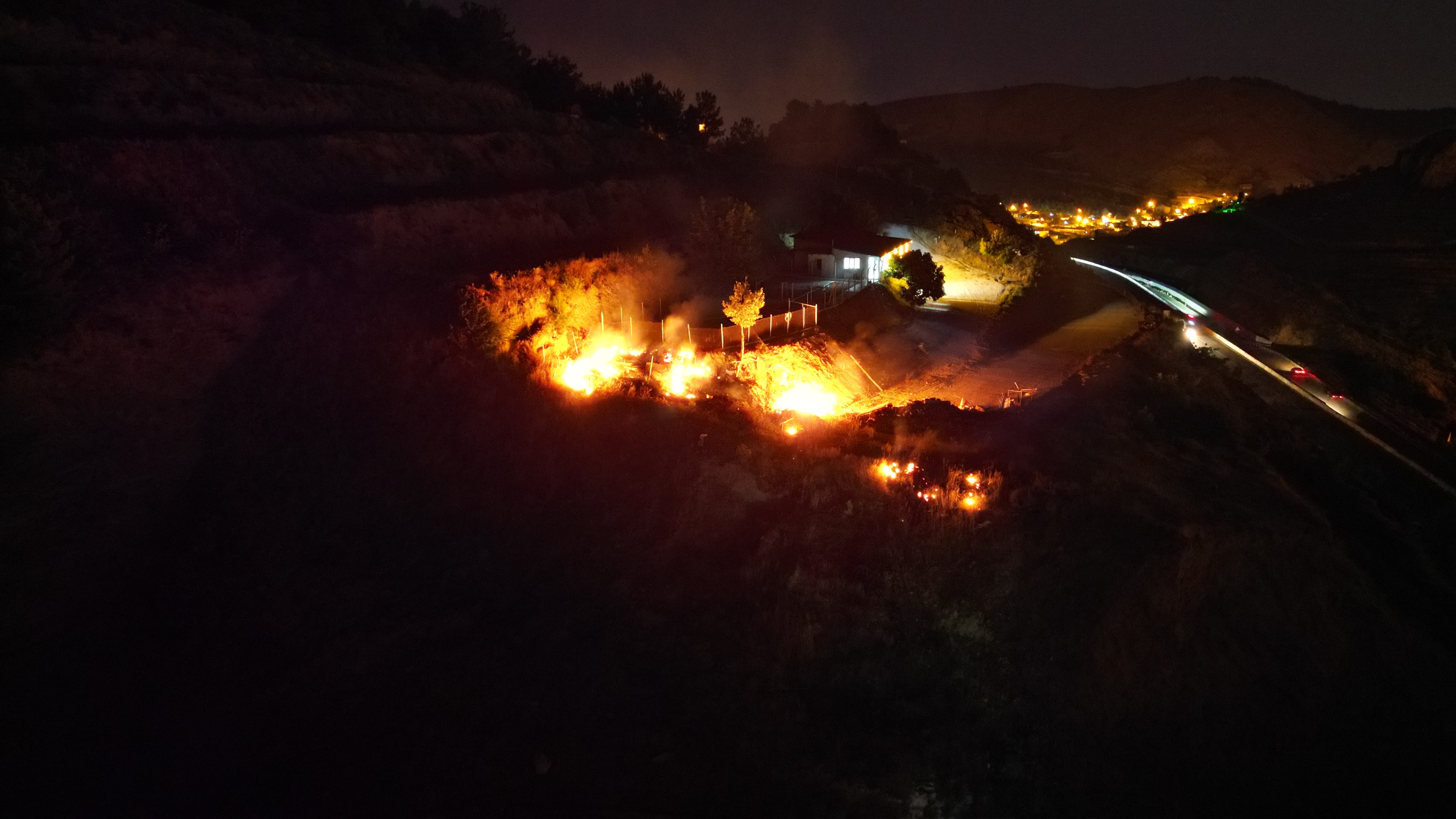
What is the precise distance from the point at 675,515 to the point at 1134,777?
9275 millimetres

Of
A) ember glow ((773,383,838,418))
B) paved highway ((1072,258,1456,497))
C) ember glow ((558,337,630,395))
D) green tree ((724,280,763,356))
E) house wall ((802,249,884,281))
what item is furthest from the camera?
house wall ((802,249,884,281))

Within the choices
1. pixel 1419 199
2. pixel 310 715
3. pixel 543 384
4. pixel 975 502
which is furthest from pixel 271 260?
pixel 1419 199

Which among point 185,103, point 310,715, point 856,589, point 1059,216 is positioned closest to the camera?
point 310,715

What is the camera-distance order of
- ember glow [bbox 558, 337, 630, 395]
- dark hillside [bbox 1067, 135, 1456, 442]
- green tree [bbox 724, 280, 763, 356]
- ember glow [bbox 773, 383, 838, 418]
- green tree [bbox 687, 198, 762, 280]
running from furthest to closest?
dark hillside [bbox 1067, 135, 1456, 442]
green tree [bbox 687, 198, 762, 280]
green tree [bbox 724, 280, 763, 356]
ember glow [bbox 773, 383, 838, 418]
ember glow [bbox 558, 337, 630, 395]

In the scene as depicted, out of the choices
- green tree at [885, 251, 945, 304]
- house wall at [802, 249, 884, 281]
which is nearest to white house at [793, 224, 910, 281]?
house wall at [802, 249, 884, 281]

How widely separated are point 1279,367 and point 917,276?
16.7 metres

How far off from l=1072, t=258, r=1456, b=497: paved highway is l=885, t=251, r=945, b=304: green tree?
12.6 m

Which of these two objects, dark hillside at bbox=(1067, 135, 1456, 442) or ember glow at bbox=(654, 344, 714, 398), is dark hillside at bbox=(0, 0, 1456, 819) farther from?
dark hillside at bbox=(1067, 135, 1456, 442)

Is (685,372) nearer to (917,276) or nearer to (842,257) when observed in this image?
(842,257)

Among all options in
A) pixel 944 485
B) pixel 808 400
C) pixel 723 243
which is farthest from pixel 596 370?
pixel 723 243

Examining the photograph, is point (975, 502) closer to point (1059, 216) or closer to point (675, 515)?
point (675, 515)

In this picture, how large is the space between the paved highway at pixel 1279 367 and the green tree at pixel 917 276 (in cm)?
1260

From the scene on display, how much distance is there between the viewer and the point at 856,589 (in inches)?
512

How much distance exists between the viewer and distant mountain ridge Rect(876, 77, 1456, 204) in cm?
10956
